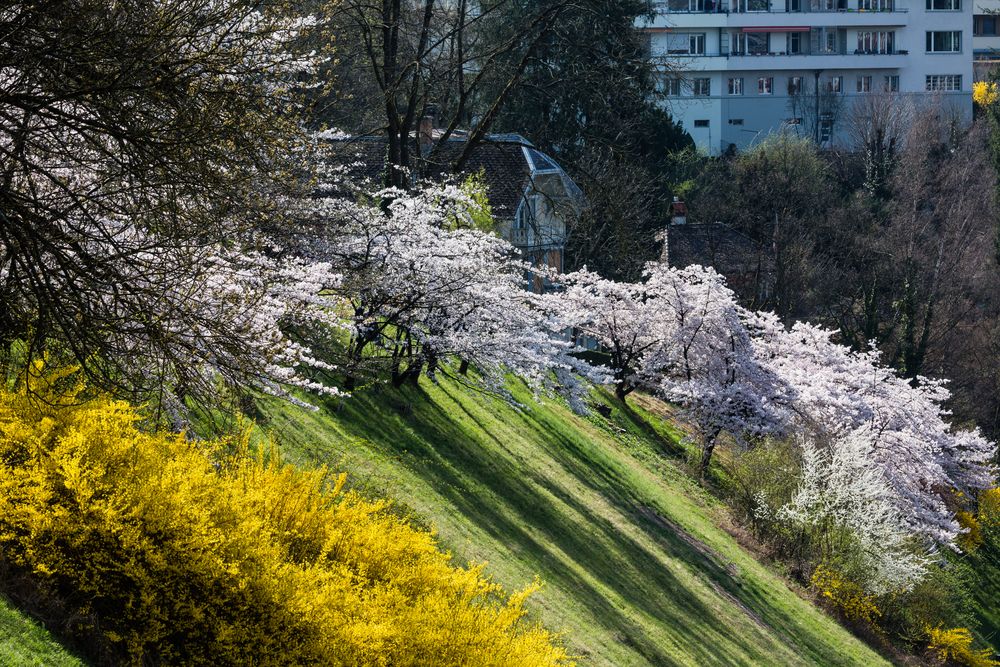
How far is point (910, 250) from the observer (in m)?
48.5

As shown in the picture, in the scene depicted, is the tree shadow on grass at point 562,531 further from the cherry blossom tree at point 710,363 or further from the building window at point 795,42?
the building window at point 795,42

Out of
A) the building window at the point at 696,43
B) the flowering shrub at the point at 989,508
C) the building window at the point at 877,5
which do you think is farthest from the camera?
the building window at the point at 877,5

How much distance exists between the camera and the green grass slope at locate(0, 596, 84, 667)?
307 inches

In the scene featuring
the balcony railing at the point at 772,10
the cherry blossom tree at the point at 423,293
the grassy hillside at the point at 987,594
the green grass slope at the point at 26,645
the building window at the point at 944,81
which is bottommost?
the grassy hillside at the point at 987,594

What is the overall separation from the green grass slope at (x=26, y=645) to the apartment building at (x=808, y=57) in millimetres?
75826

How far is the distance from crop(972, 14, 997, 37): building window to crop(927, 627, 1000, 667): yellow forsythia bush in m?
84.8

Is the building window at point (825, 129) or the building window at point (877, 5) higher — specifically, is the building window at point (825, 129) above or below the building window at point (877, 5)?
below

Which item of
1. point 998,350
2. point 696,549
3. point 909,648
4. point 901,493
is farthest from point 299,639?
point 998,350

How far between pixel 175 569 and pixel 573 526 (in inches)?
432

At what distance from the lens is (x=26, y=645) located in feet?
26.2

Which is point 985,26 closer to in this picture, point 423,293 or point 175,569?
point 423,293

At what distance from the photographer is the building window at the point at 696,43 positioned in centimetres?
8281

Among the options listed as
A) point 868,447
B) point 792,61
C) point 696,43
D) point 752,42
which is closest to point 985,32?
point 792,61

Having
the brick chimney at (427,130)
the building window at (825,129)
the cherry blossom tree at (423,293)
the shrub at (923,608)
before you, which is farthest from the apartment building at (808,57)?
the cherry blossom tree at (423,293)
